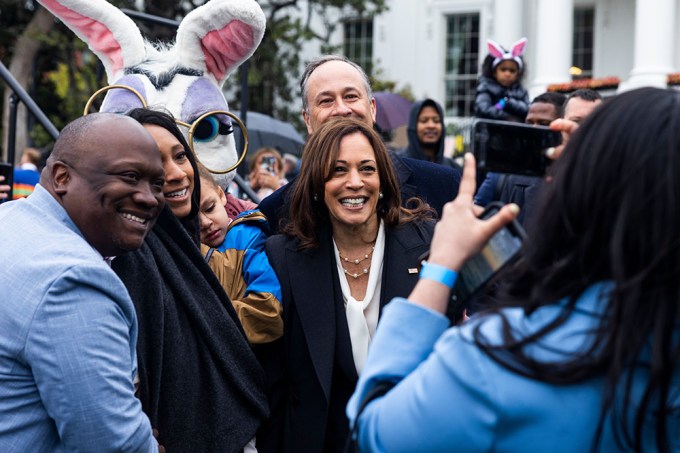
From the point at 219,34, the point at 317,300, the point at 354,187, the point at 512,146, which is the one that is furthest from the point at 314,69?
the point at 512,146

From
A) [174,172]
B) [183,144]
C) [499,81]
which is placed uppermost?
[499,81]

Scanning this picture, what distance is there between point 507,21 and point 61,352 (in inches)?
843

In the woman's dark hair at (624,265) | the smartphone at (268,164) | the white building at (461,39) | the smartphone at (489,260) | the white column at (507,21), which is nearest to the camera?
the woman's dark hair at (624,265)

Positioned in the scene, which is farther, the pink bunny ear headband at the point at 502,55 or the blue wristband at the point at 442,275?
the pink bunny ear headband at the point at 502,55

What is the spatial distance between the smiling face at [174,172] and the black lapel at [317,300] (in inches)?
17.6

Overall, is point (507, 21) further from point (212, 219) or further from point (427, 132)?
point (212, 219)

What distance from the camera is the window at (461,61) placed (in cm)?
2372

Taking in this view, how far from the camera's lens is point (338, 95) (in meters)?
4.14

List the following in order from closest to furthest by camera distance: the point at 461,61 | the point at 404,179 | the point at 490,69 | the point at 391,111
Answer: the point at 404,179
the point at 490,69
the point at 391,111
the point at 461,61

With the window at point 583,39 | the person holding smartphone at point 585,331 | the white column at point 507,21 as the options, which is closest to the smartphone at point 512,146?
the person holding smartphone at point 585,331

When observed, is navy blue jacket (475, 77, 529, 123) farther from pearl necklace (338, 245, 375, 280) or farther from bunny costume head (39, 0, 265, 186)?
pearl necklace (338, 245, 375, 280)

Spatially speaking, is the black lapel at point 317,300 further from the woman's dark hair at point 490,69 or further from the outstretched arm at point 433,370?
the woman's dark hair at point 490,69

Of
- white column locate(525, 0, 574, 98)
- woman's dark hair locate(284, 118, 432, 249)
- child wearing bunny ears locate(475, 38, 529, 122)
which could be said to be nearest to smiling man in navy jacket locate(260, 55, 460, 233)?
woman's dark hair locate(284, 118, 432, 249)

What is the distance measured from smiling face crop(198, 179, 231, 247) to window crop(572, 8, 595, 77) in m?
21.7
